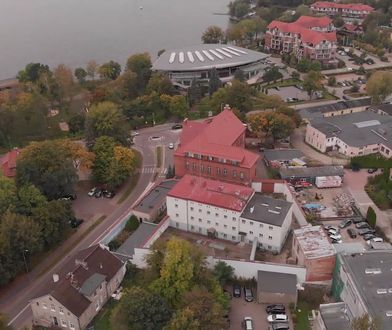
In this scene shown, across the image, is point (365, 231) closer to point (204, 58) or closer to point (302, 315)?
point (302, 315)

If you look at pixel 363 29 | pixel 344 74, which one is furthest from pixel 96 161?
pixel 363 29

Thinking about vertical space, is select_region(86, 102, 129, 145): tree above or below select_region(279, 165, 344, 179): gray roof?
above

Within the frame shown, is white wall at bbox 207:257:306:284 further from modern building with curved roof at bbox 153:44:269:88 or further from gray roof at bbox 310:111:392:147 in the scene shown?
modern building with curved roof at bbox 153:44:269:88

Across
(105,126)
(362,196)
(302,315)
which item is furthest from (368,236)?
(105,126)

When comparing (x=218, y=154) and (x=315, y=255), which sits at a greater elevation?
(x=218, y=154)

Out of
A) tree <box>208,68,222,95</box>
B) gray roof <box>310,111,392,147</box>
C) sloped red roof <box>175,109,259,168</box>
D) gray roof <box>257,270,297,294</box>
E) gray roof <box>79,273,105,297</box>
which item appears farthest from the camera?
tree <box>208,68,222,95</box>

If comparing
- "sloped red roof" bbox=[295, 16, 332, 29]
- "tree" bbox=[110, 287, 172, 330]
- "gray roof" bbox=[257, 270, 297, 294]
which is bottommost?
"gray roof" bbox=[257, 270, 297, 294]

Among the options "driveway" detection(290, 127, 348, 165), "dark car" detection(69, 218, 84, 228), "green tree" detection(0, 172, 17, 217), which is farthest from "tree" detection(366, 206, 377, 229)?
"green tree" detection(0, 172, 17, 217)
